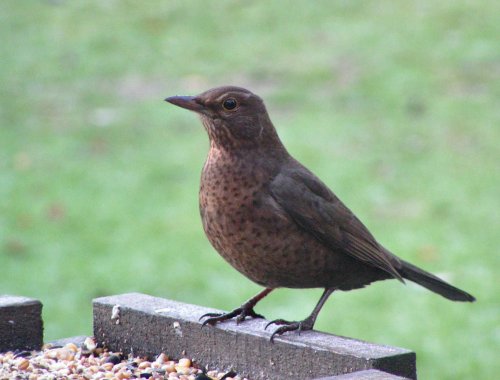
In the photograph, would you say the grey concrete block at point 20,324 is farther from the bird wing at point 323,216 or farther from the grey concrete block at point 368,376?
the grey concrete block at point 368,376

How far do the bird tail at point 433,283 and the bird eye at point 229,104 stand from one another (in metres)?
1.03

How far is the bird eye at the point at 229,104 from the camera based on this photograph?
4645 mm

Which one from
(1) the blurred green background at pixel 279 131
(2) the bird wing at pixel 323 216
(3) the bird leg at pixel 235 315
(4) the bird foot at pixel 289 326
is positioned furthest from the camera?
(1) the blurred green background at pixel 279 131

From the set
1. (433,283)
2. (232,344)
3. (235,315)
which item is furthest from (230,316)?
(433,283)

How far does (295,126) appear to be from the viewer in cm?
1234

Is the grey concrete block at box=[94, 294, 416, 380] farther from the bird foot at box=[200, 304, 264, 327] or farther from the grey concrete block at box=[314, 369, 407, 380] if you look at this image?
the grey concrete block at box=[314, 369, 407, 380]

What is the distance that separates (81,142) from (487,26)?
5.96 metres

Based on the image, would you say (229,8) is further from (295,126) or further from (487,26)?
(295,126)

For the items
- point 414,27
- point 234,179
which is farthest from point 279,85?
point 234,179

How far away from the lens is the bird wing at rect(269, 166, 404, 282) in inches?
180

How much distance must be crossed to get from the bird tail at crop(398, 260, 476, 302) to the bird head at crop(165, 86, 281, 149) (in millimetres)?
867

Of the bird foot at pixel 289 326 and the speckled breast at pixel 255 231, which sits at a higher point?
the speckled breast at pixel 255 231

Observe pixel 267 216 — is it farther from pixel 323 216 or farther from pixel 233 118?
pixel 233 118

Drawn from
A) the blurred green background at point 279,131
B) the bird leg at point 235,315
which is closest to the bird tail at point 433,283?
the bird leg at point 235,315
